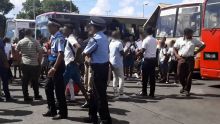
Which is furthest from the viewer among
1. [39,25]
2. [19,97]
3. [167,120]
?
[39,25]

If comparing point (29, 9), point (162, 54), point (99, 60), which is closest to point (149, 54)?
point (99, 60)

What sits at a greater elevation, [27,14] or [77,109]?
[27,14]

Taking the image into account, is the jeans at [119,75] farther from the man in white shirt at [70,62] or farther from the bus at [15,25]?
the bus at [15,25]

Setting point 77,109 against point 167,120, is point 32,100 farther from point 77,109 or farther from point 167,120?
point 167,120

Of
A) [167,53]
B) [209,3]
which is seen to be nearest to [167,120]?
[209,3]

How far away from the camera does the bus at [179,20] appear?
14931 millimetres

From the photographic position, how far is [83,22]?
22.2 metres

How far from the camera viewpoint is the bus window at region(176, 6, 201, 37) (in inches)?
588

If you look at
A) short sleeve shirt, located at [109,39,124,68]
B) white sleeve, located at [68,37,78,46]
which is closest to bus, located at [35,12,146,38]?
short sleeve shirt, located at [109,39,124,68]

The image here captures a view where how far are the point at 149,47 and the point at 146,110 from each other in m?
2.03

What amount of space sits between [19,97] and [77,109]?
8.31 feet

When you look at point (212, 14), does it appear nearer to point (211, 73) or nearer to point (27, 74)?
point (211, 73)

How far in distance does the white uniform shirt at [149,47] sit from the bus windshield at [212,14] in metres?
2.51

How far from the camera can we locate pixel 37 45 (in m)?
9.30
